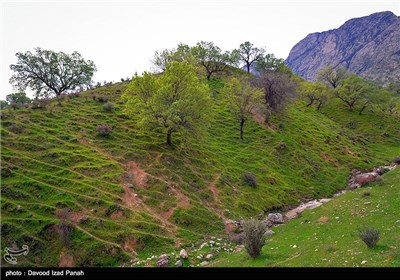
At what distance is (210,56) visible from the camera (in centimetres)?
7450

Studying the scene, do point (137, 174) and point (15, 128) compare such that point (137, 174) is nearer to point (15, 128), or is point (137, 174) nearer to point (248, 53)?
point (15, 128)

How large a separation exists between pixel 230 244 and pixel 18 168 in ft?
73.6

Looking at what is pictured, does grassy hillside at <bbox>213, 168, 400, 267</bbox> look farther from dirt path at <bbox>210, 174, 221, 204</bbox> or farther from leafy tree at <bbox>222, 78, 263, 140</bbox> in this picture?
leafy tree at <bbox>222, 78, 263, 140</bbox>

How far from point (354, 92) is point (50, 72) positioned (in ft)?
268

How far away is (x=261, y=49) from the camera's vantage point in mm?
89000

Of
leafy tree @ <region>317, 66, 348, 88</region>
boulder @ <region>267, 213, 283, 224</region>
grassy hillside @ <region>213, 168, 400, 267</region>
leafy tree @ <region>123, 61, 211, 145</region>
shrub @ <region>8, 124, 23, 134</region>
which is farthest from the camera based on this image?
leafy tree @ <region>317, 66, 348, 88</region>

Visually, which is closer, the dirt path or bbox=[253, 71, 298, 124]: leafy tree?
the dirt path

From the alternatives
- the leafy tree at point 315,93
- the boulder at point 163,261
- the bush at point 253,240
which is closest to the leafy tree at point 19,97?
the boulder at point 163,261

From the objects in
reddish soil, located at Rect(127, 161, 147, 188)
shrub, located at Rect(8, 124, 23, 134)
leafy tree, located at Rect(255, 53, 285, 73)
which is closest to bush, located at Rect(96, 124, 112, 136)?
reddish soil, located at Rect(127, 161, 147, 188)

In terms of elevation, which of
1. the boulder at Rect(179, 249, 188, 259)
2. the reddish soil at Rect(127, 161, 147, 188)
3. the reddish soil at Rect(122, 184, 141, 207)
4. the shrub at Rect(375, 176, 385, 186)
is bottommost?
the shrub at Rect(375, 176, 385, 186)

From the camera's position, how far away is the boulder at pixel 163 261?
A: 20250 mm

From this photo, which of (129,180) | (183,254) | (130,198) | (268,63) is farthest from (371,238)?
(268,63)

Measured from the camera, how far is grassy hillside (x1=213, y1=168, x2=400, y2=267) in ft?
46.4

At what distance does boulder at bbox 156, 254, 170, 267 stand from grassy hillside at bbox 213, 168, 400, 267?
3.80 m
